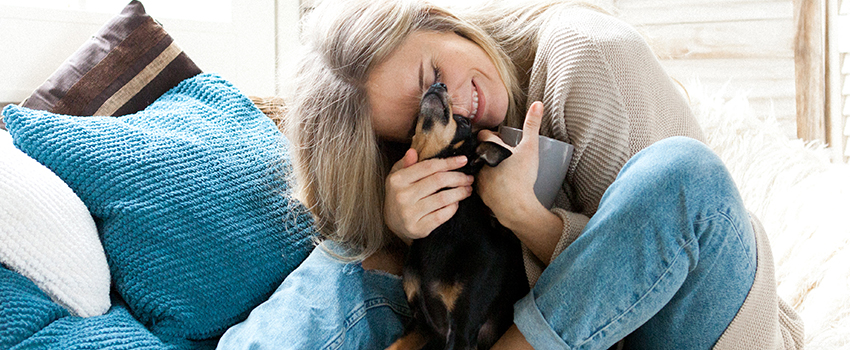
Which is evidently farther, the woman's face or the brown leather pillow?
the brown leather pillow

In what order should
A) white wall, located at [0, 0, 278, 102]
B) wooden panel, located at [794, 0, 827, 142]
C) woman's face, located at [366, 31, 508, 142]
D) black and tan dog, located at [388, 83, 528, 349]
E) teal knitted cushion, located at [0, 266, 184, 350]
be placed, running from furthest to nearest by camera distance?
1. wooden panel, located at [794, 0, 827, 142]
2. white wall, located at [0, 0, 278, 102]
3. woman's face, located at [366, 31, 508, 142]
4. black and tan dog, located at [388, 83, 528, 349]
5. teal knitted cushion, located at [0, 266, 184, 350]

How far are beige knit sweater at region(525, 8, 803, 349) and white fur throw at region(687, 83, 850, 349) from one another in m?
0.15

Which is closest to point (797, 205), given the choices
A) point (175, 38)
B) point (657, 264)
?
point (657, 264)

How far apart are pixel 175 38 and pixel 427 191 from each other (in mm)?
1137

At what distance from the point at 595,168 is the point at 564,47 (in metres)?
0.25

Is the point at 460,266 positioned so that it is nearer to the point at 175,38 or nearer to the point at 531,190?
the point at 531,190

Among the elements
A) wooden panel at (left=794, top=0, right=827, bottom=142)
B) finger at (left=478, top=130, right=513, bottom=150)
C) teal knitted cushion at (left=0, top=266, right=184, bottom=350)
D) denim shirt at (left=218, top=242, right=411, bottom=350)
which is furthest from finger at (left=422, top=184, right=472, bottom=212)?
wooden panel at (left=794, top=0, right=827, bottom=142)

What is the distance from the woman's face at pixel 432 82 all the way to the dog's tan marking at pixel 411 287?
0.97 feet

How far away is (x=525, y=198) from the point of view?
3.54ft

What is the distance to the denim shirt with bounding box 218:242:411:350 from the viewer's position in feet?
3.47

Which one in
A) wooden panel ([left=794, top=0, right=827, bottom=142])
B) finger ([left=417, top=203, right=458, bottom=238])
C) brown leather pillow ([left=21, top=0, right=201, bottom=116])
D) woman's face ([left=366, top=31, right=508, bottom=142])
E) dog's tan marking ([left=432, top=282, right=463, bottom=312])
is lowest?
wooden panel ([left=794, top=0, right=827, bottom=142])

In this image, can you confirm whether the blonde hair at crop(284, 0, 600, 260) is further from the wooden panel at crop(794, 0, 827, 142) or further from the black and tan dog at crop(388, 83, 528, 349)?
the wooden panel at crop(794, 0, 827, 142)

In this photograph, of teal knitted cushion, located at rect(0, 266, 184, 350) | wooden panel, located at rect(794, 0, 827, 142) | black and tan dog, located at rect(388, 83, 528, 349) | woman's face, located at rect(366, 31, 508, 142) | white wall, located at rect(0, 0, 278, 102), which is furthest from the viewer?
wooden panel, located at rect(794, 0, 827, 142)

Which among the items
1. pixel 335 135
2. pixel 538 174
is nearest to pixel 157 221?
pixel 335 135
